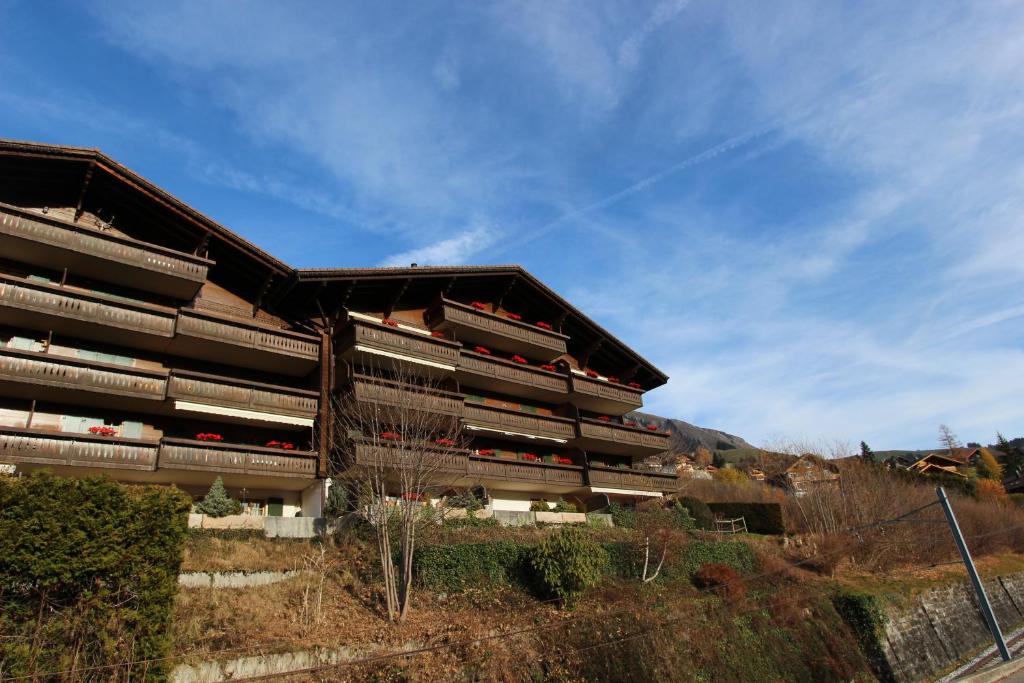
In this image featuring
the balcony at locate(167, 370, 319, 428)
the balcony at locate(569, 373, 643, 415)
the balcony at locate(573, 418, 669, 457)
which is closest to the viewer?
the balcony at locate(167, 370, 319, 428)

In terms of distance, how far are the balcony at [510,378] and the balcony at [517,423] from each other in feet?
4.89

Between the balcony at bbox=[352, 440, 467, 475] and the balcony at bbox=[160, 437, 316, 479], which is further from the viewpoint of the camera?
the balcony at bbox=[160, 437, 316, 479]

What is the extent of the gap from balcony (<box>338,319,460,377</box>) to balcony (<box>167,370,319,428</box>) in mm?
2472

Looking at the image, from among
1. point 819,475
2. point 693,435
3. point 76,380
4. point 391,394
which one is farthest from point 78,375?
point 693,435

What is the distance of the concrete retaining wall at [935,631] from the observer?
2281 cm

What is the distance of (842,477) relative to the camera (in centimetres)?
3747

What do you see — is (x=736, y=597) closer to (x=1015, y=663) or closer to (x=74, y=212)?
(x=1015, y=663)

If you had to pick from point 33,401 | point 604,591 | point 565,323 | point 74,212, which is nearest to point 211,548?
point 33,401

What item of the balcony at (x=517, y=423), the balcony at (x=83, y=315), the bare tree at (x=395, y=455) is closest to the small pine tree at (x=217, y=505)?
the bare tree at (x=395, y=455)

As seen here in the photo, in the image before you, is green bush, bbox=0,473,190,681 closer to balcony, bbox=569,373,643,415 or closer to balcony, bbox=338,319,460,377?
balcony, bbox=338,319,460,377

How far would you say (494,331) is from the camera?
32156 mm

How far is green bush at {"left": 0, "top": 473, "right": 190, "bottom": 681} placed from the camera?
9.55 m

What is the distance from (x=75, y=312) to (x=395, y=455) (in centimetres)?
1172

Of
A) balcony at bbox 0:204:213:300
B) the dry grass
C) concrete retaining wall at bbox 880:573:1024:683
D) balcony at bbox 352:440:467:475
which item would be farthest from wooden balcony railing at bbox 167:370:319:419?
concrete retaining wall at bbox 880:573:1024:683
